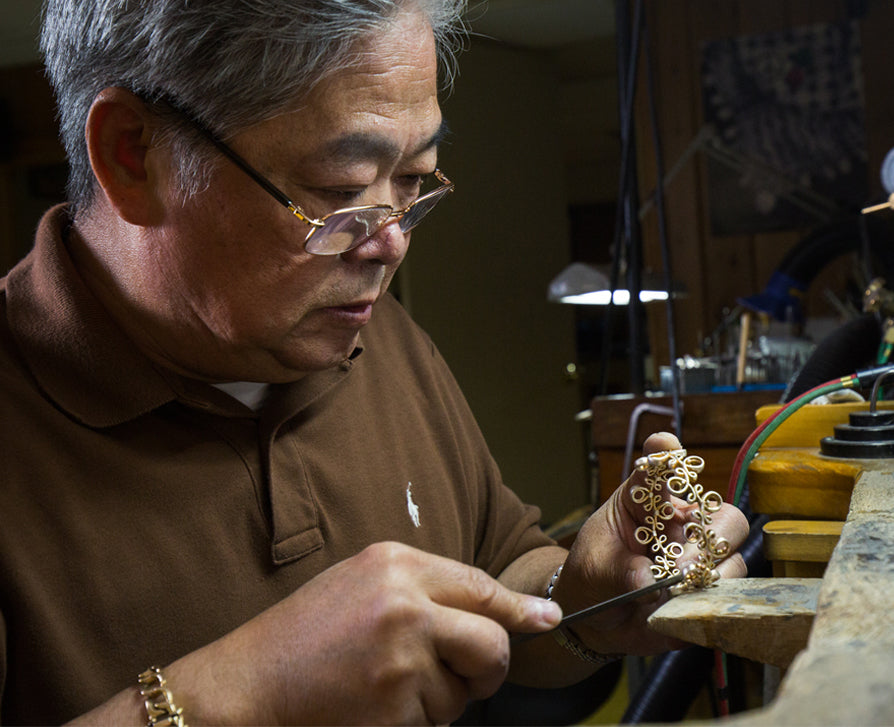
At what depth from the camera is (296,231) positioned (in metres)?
1.05

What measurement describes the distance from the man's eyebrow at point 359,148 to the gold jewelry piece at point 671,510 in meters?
0.47

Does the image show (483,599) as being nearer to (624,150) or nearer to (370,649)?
(370,649)

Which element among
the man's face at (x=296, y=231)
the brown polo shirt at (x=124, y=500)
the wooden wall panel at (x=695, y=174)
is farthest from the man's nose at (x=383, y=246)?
the wooden wall panel at (x=695, y=174)

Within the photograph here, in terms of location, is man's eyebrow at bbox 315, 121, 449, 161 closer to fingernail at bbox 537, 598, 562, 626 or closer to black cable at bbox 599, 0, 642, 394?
fingernail at bbox 537, 598, 562, 626

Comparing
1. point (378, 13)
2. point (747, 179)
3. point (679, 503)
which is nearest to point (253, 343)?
point (378, 13)

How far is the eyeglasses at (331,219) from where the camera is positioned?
1023 millimetres

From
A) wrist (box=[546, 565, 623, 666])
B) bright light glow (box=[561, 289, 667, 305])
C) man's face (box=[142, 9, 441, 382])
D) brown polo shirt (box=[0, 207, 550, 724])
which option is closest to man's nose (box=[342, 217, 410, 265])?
man's face (box=[142, 9, 441, 382])

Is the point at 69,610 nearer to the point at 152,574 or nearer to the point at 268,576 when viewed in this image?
the point at 152,574

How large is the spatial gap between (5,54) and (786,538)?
5.41 m

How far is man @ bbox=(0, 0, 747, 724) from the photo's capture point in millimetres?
1002

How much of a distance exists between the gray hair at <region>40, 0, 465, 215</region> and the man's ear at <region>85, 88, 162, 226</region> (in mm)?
23

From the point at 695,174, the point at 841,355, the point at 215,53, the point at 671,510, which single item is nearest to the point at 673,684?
the point at 841,355

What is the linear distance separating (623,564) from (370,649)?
0.44m

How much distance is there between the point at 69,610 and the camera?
1.01 m
